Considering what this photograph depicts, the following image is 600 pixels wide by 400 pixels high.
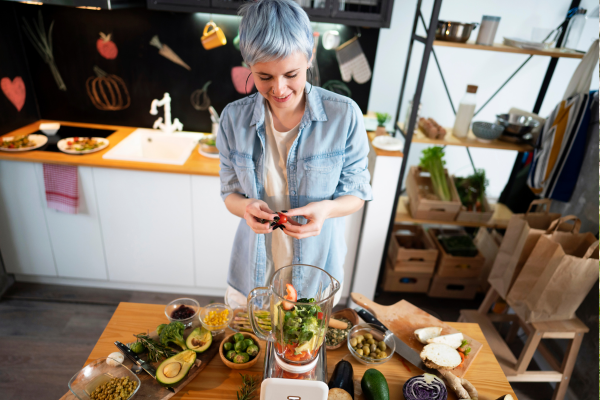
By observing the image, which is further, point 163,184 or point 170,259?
point 170,259

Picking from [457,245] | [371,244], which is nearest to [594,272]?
[457,245]

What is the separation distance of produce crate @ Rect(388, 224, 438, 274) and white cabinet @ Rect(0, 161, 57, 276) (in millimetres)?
2332

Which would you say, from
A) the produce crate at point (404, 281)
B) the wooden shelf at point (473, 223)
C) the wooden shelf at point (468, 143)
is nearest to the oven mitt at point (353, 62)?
the wooden shelf at point (468, 143)

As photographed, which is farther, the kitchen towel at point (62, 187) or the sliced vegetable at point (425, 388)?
the kitchen towel at point (62, 187)

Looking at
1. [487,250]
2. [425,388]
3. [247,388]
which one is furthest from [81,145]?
[487,250]

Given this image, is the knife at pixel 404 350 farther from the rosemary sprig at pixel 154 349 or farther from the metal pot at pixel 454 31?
the metal pot at pixel 454 31

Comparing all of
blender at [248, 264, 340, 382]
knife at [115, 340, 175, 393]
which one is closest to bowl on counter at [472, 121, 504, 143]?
blender at [248, 264, 340, 382]

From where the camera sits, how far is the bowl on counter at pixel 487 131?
2.29 m

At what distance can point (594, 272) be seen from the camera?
173cm

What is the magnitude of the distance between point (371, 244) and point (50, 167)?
2026 mm

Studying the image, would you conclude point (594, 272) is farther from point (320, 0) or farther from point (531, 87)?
point (320, 0)

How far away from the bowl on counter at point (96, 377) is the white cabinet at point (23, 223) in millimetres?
1736

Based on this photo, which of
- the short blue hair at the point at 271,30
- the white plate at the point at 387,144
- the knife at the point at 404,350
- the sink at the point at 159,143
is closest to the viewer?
the short blue hair at the point at 271,30

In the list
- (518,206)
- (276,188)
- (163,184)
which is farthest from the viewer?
(518,206)
